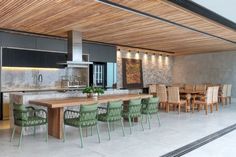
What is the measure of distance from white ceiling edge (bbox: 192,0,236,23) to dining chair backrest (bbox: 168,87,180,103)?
3.21m

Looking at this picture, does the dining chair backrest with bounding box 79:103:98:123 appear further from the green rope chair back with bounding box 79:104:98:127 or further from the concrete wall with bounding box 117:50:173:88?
the concrete wall with bounding box 117:50:173:88

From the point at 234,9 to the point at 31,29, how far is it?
5336 millimetres

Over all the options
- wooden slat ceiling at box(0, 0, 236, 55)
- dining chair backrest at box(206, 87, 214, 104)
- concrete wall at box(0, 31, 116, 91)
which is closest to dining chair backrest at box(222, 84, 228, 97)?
dining chair backrest at box(206, 87, 214, 104)

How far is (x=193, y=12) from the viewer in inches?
196

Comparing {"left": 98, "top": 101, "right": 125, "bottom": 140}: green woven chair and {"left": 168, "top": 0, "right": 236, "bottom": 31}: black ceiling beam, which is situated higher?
{"left": 168, "top": 0, "right": 236, "bottom": 31}: black ceiling beam

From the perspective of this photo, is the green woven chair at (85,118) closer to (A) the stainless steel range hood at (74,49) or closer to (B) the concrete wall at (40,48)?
(A) the stainless steel range hood at (74,49)

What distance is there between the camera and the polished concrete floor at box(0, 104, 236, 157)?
413 cm

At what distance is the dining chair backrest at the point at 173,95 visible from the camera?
8359 millimetres

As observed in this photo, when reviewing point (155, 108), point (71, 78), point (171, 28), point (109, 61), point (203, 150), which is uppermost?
point (171, 28)

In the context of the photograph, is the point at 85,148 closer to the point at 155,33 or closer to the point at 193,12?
the point at 193,12

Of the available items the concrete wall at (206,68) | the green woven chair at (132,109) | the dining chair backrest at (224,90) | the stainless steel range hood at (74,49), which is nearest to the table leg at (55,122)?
the green woven chair at (132,109)

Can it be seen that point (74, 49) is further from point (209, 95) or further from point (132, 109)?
point (209, 95)

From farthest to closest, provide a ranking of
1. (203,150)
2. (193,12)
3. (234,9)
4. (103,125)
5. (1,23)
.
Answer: (103,125) → (1,23) → (234,9) → (193,12) → (203,150)

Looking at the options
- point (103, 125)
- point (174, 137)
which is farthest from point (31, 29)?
point (174, 137)
